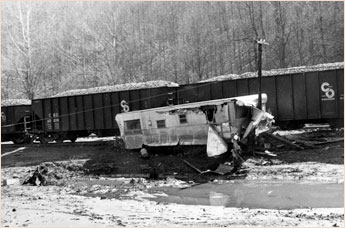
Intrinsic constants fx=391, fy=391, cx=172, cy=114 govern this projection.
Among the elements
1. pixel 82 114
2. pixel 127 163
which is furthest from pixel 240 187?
pixel 82 114

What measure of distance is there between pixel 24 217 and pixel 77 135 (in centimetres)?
1545

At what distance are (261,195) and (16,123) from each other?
18.0m

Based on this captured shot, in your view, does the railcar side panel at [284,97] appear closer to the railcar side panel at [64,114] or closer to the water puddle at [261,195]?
the water puddle at [261,195]

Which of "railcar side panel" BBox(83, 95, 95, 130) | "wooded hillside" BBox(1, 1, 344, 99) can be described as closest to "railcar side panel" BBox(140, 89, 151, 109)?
"railcar side panel" BBox(83, 95, 95, 130)

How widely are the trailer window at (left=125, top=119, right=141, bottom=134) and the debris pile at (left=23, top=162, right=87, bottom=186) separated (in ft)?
8.87

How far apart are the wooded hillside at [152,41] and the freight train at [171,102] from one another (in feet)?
48.0

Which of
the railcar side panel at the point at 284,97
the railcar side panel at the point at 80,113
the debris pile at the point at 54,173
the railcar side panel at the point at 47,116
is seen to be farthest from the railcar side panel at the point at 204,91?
the railcar side panel at the point at 47,116

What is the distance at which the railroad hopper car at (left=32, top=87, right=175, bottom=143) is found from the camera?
20703mm

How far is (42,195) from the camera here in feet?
37.0

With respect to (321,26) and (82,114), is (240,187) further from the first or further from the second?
(321,26)

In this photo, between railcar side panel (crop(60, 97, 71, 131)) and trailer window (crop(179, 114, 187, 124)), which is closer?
trailer window (crop(179, 114, 187, 124))

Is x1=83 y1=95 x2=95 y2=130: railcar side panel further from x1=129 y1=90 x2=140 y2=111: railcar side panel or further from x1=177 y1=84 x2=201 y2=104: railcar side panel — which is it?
x1=177 y1=84 x2=201 y2=104: railcar side panel

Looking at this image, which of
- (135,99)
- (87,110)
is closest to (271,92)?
(135,99)

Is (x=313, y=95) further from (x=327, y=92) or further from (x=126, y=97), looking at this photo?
(x=126, y=97)
